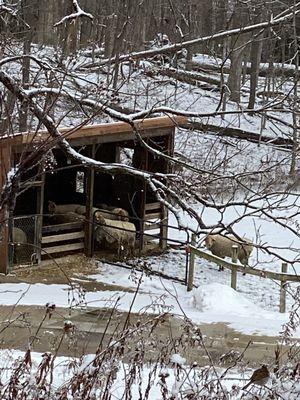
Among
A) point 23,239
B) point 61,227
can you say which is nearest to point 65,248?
point 61,227

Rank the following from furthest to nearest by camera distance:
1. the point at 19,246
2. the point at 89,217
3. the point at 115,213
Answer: the point at 115,213
the point at 89,217
the point at 19,246

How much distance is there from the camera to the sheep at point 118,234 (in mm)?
16359

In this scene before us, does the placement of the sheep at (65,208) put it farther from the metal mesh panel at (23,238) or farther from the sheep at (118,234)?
the metal mesh panel at (23,238)

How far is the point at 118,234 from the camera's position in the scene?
1639cm

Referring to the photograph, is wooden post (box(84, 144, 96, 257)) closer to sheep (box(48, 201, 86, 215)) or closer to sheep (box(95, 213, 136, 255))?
sheep (box(95, 213, 136, 255))

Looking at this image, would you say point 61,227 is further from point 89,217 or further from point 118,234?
point 118,234

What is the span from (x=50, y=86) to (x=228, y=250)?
12.8 m

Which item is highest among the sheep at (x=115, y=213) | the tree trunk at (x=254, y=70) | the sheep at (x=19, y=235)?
the tree trunk at (x=254, y=70)

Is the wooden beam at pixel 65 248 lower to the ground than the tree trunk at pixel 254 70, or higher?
lower

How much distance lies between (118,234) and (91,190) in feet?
3.67

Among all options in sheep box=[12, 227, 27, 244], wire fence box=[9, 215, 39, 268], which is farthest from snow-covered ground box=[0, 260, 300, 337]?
sheep box=[12, 227, 27, 244]

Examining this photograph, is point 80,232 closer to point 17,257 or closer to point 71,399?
point 17,257

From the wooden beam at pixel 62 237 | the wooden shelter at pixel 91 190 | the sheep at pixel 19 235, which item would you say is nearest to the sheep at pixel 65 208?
the wooden shelter at pixel 91 190

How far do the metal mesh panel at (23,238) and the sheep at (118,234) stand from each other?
5.55ft
